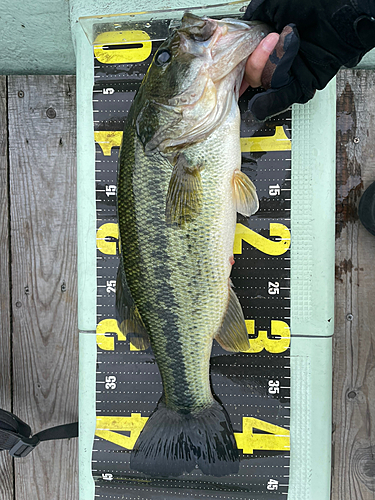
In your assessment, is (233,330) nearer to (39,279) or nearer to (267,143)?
(267,143)

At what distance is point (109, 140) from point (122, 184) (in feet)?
0.83

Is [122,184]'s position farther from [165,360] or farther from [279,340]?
[279,340]

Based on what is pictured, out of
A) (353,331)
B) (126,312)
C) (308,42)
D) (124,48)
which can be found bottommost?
(353,331)

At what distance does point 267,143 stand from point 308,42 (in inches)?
12.5

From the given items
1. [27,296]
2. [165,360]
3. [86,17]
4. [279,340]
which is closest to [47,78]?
[86,17]

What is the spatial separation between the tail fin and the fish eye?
3.54ft

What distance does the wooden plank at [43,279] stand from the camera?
1600 millimetres

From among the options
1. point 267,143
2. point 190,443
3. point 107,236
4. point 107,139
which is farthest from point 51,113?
point 190,443

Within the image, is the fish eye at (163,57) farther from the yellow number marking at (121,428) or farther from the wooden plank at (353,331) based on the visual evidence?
the yellow number marking at (121,428)

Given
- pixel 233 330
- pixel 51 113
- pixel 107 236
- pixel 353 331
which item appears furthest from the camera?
pixel 51 113

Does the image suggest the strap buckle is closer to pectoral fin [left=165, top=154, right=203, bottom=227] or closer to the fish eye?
pectoral fin [left=165, top=154, right=203, bottom=227]

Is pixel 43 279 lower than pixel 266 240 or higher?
lower

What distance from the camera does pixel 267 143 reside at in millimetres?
1250

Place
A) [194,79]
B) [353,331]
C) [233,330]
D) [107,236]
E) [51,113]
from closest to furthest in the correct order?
[194,79] < [233,330] < [107,236] < [353,331] < [51,113]
